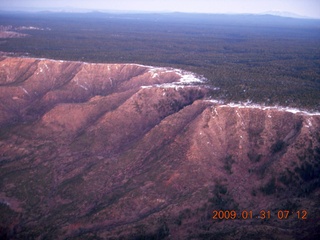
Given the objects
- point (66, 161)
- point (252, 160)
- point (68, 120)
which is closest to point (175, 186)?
point (252, 160)

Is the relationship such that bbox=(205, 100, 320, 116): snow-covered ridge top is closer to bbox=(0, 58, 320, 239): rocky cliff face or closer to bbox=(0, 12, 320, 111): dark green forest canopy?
bbox=(0, 58, 320, 239): rocky cliff face
